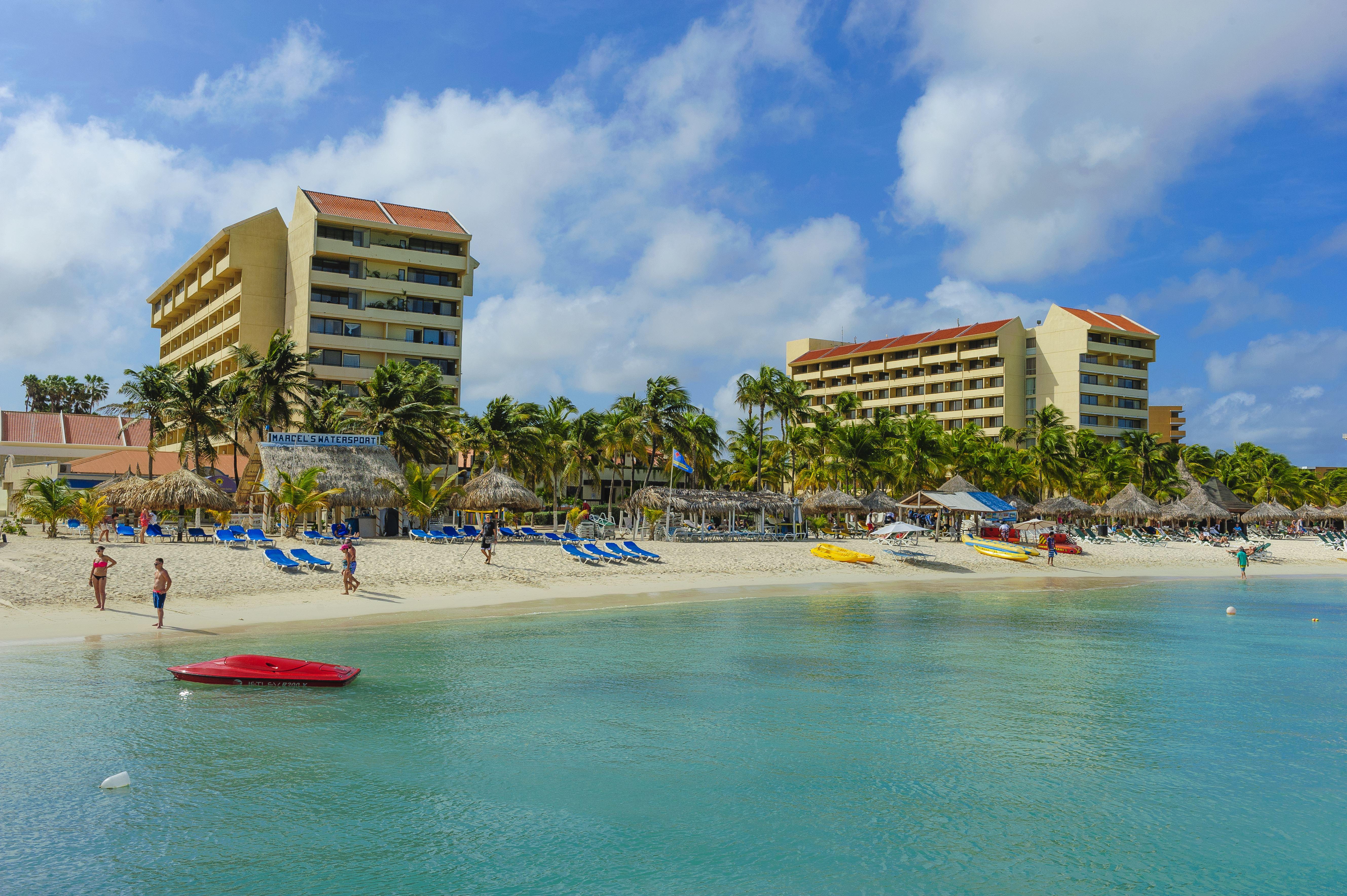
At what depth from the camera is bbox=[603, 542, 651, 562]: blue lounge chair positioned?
32.5m

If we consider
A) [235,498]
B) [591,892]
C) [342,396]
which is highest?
[342,396]

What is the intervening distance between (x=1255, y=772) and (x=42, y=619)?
20968mm

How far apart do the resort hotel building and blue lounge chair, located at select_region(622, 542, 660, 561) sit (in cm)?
5806

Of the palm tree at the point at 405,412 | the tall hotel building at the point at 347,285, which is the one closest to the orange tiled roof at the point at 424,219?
the tall hotel building at the point at 347,285

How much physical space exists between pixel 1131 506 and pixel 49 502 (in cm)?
5546

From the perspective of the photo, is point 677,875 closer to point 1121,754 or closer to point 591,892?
point 591,892

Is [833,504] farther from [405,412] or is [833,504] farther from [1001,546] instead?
[405,412]

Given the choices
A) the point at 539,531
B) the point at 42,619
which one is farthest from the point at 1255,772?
the point at 539,531

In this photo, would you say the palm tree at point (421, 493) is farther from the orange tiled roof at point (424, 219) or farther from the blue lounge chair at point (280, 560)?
the orange tiled roof at point (424, 219)

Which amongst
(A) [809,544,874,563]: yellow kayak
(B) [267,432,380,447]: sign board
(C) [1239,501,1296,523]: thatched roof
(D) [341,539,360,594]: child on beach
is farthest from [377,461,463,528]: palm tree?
(C) [1239,501,1296,523]: thatched roof

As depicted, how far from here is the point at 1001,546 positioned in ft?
138

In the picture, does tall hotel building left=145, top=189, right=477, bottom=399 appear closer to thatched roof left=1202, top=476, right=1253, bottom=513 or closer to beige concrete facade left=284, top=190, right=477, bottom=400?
beige concrete facade left=284, top=190, right=477, bottom=400

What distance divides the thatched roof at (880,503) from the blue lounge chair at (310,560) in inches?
1173

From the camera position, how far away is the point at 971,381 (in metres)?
90.8
